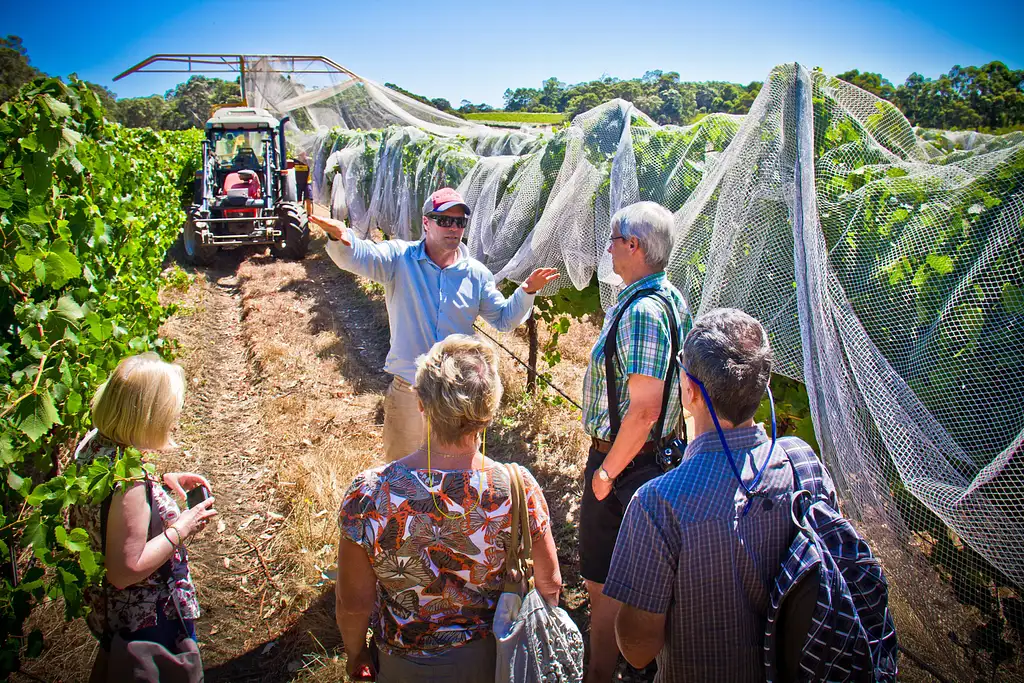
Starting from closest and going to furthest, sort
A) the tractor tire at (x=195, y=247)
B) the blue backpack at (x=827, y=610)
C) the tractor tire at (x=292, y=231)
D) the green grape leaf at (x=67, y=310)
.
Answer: the blue backpack at (x=827, y=610) → the green grape leaf at (x=67, y=310) → the tractor tire at (x=195, y=247) → the tractor tire at (x=292, y=231)

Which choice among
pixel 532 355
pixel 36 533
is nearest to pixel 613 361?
pixel 36 533

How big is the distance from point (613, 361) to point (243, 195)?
10.7 metres

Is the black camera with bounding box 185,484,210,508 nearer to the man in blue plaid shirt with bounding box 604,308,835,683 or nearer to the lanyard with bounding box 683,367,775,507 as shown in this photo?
the man in blue plaid shirt with bounding box 604,308,835,683

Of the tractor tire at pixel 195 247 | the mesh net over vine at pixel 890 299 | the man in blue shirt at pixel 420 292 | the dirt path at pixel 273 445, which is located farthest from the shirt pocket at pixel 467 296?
the tractor tire at pixel 195 247

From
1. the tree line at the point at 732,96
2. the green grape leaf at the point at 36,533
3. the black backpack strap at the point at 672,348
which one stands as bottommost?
the green grape leaf at the point at 36,533

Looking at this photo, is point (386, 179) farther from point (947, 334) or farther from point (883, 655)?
point (883, 655)

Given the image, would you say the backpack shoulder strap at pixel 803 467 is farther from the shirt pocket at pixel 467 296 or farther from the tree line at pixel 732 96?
the tree line at pixel 732 96

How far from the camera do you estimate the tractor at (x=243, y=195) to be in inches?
419

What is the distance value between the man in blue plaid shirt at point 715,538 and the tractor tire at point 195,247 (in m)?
10.7

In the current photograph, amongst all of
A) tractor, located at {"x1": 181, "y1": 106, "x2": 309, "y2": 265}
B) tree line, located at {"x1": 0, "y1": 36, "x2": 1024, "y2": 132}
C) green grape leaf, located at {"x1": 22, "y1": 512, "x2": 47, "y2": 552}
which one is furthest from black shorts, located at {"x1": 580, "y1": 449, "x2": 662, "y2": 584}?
tractor, located at {"x1": 181, "y1": 106, "x2": 309, "y2": 265}

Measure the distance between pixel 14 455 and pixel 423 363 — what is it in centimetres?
146

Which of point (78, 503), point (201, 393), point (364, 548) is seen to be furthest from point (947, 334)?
point (201, 393)

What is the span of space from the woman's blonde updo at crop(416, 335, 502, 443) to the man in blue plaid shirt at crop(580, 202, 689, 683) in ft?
1.94

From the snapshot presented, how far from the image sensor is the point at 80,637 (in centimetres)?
272
